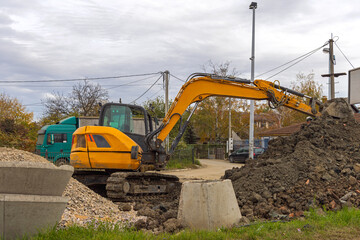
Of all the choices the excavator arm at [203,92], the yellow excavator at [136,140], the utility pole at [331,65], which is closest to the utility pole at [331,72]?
the utility pole at [331,65]

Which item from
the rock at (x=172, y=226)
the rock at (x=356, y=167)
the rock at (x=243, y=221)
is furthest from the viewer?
the rock at (x=356, y=167)

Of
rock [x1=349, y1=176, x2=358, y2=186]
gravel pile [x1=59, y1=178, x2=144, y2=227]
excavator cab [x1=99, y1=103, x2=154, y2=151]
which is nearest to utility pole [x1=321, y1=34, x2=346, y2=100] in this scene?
rock [x1=349, y1=176, x2=358, y2=186]

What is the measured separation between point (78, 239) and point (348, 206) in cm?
547

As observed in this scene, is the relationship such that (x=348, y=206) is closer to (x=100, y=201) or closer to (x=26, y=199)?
(x=100, y=201)

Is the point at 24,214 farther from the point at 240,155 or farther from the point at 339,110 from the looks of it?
the point at 240,155

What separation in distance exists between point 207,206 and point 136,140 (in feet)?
17.1

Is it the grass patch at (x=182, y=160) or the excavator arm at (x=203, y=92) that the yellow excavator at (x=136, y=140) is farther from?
the grass patch at (x=182, y=160)

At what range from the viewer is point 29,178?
5.28 meters

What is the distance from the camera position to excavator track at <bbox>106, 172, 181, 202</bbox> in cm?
1005

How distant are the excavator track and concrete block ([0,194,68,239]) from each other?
14.6 feet

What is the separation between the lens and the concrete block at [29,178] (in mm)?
5176

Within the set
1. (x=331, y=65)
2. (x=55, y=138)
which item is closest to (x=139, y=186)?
(x=55, y=138)

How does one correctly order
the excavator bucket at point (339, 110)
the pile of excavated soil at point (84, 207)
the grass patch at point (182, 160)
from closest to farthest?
the pile of excavated soil at point (84, 207) < the excavator bucket at point (339, 110) < the grass patch at point (182, 160)

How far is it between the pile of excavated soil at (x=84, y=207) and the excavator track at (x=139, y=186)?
1029 millimetres
